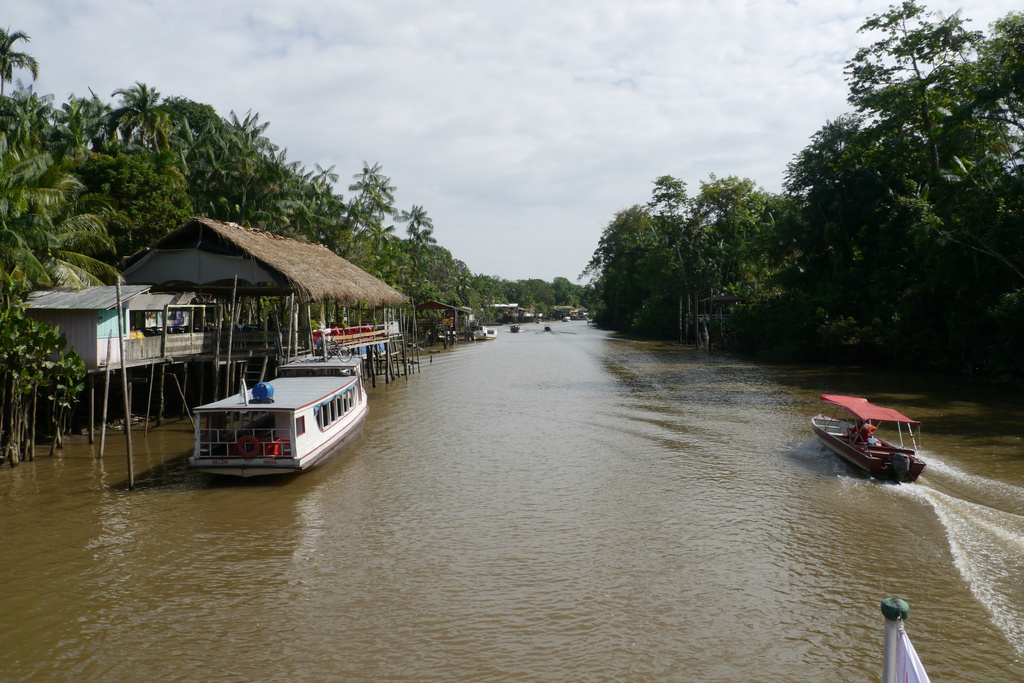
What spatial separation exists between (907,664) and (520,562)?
7.07 meters

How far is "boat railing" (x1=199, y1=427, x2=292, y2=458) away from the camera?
13.8 m

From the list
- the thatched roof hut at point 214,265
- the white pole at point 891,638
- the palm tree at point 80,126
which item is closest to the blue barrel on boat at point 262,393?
the thatched roof hut at point 214,265

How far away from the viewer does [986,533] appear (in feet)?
35.7

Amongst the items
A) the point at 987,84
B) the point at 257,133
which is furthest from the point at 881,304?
the point at 257,133

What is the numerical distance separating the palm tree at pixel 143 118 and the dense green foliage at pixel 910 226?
119ft

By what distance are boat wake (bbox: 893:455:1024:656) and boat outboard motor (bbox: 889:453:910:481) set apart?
29cm

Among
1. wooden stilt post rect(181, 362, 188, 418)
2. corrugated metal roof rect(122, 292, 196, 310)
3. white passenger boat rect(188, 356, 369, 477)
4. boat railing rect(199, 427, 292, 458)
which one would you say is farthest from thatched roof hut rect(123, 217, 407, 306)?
boat railing rect(199, 427, 292, 458)

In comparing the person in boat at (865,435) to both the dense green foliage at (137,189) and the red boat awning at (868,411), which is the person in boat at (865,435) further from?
the dense green foliage at (137,189)

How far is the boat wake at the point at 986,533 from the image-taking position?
8.52 m

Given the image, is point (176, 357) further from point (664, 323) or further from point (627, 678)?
point (664, 323)

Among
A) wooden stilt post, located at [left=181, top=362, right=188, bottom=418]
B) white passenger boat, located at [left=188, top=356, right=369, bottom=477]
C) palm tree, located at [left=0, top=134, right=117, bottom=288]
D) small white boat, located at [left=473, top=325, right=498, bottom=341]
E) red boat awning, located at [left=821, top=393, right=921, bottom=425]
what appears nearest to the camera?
white passenger boat, located at [left=188, top=356, right=369, bottom=477]

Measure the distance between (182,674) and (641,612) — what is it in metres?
5.24

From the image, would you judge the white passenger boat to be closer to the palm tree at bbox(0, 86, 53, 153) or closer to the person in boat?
the person in boat

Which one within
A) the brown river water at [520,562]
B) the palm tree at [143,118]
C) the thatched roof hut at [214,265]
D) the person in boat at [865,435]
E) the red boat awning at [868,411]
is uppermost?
the palm tree at [143,118]
